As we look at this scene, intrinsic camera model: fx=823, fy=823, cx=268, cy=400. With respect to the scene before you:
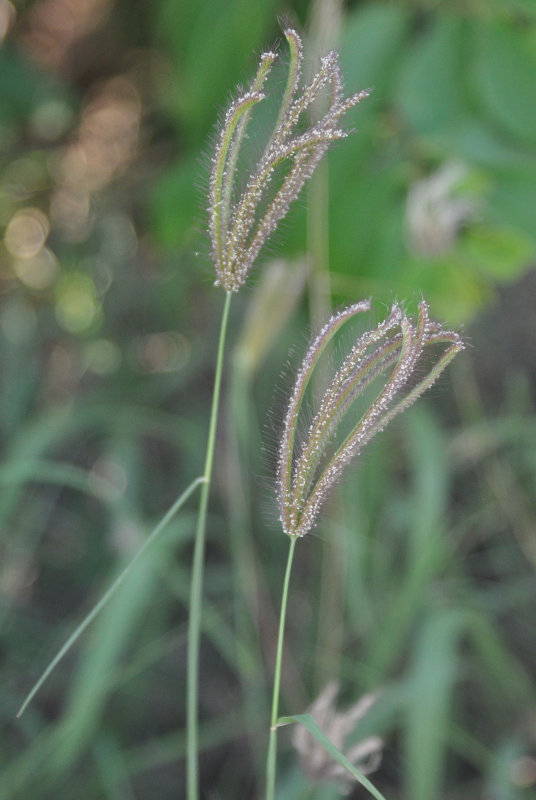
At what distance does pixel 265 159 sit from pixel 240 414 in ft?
2.52

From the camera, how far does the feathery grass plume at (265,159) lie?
1.59ft

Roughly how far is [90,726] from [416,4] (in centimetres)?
112

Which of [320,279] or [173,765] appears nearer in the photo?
[320,279]

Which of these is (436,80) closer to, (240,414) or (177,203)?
(177,203)

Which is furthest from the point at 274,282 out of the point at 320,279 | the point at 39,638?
the point at 39,638

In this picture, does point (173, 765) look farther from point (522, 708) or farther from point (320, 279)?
point (320, 279)

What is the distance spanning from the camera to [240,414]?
1253 millimetres

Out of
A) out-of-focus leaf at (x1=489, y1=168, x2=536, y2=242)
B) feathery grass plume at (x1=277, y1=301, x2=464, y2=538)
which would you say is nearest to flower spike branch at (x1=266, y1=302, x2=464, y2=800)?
feathery grass plume at (x1=277, y1=301, x2=464, y2=538)

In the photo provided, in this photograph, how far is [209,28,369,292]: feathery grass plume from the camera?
0.48 meters

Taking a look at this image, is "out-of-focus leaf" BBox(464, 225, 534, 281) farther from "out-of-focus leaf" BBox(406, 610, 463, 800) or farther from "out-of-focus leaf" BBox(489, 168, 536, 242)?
"out-of-focus leaf" BBox(406, 610, 463, 800)

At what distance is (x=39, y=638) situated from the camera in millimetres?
1546

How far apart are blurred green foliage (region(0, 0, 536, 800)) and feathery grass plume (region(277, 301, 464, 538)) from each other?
66 mm

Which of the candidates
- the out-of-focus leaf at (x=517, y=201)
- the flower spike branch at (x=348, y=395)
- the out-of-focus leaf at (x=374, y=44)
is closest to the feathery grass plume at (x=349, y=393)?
the flower spike branch at (x=348, y=395)

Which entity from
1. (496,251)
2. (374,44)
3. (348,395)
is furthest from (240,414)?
(348,395)
